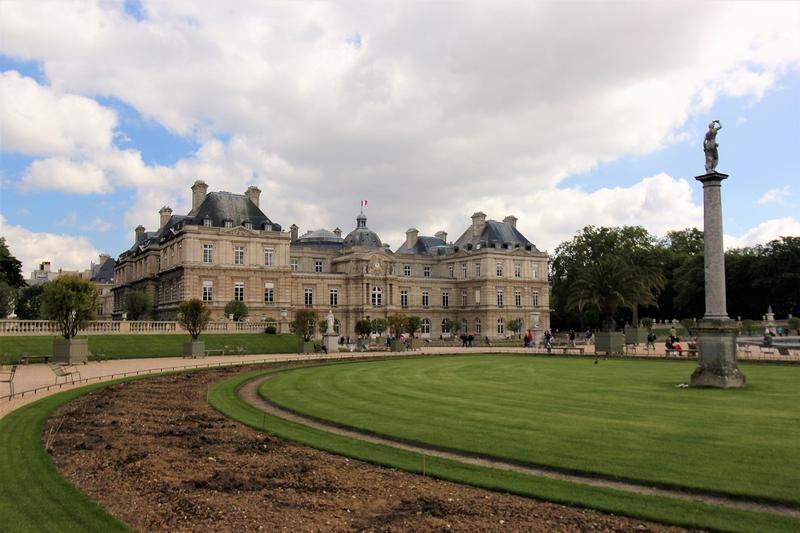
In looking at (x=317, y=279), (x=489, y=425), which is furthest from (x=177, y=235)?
(x=489, y=425)

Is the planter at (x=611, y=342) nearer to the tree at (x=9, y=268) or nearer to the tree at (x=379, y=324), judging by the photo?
the tree at (x=379, y=324)

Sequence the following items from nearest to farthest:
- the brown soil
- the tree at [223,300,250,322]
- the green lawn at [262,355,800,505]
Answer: the brown soil < the green lawn at [262,355,800,505] < the tree at [223,300,250,322]

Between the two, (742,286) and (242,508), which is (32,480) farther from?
(742,286)

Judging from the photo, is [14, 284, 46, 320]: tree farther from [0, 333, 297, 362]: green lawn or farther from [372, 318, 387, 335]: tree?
[0, 333, 297, 362]: green lawn

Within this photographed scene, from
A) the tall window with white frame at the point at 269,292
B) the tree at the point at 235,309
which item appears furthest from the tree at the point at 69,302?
the tall window with white frame at the point at 269,292

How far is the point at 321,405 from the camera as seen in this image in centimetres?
1762

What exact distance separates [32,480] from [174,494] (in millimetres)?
2576

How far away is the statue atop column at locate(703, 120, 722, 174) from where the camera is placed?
22.7m

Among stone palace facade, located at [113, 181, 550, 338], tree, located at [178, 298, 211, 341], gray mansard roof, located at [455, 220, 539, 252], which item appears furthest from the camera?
gray mansard roof, located at [455, 220, 539, 252]

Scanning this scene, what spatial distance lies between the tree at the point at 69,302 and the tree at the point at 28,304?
60.5 metres

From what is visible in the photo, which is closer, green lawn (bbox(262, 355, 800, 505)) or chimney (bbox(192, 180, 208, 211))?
green lawn (bbox(262, 355, 800, 505))

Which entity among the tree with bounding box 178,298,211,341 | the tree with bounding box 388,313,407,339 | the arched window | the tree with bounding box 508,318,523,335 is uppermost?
the arched window

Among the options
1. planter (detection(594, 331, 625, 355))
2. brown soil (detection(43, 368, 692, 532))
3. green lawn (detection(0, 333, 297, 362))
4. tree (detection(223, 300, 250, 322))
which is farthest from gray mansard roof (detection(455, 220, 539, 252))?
brown soil (detection(43, 368, 692, 532))

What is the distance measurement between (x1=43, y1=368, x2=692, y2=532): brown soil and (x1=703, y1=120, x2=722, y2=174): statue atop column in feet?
59.1
